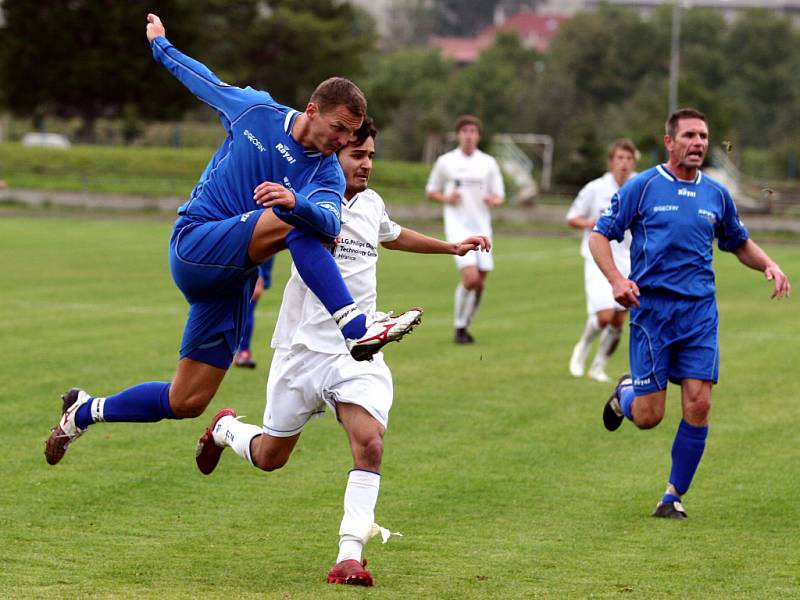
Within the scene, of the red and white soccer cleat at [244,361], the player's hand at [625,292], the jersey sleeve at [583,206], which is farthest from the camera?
the jersey sleeve at [583,206]

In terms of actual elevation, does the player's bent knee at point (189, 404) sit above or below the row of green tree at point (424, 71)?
above

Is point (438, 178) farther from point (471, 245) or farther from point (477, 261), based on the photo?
point (471, 245)

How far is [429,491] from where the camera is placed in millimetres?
8500

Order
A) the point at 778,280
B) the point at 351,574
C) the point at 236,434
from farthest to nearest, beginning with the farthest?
the point at 778,280 < the point at 236,434 < the point at 351,574

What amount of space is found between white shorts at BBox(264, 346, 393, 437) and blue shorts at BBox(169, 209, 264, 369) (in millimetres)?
354

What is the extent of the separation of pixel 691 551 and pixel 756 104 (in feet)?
286

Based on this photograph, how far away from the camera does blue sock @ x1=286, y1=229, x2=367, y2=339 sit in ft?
20.3

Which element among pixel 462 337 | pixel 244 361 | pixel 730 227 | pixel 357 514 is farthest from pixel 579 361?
pixel 357 514

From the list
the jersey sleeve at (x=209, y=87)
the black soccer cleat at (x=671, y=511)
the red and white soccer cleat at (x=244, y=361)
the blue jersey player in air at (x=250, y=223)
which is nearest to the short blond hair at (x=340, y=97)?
the blue jersey player in air at (x=250, y=223)

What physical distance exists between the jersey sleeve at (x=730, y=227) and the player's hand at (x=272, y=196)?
3.28 metres

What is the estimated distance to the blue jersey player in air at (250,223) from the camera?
618cm

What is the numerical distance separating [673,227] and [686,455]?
4.17 feet

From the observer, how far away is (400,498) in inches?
326

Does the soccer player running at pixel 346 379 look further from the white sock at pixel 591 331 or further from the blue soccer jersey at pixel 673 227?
the white sock at pixel 591 331
